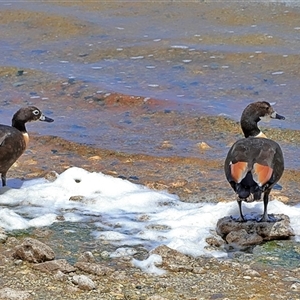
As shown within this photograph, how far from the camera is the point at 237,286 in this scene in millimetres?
5398

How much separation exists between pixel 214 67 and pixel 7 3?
7811mm

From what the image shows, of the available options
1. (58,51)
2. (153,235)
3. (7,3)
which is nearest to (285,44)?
(58,51)

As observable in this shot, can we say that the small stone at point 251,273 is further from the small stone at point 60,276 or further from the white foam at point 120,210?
the small stone at point 60,276

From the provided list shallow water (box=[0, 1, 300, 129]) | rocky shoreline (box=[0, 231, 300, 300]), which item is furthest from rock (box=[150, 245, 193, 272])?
shallow water (box=[0, 1, 300, 129])

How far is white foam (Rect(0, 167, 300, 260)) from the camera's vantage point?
251 inches

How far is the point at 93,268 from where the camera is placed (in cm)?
548

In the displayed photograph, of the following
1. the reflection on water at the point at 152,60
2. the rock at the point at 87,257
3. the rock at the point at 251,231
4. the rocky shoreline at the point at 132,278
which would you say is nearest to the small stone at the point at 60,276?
the rocky shoreline at the point at 132,278

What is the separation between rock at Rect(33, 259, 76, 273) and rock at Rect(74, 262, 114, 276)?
52 millimetres

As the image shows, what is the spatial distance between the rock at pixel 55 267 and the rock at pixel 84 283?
7.9 inches

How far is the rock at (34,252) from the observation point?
560 cm

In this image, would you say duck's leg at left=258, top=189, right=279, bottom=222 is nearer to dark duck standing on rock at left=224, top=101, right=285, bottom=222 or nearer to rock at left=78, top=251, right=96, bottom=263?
dark duck standing on rock at left=224, top=101, right=285, bottom=222

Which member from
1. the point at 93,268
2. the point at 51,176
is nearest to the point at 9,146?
the point at 51,176

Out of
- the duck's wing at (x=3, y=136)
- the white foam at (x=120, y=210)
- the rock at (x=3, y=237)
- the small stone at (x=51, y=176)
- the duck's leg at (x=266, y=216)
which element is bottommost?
the small stone at (x=51, y=176)

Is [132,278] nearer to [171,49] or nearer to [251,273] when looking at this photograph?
[251,273]
